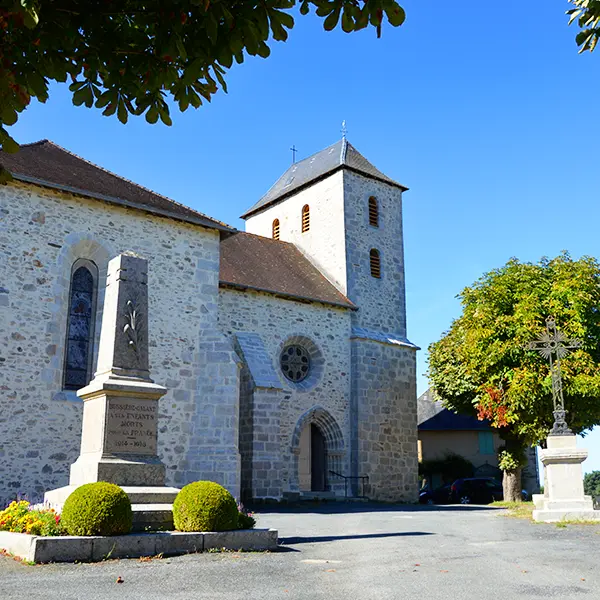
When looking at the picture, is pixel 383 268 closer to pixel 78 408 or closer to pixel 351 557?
pixel 78 408

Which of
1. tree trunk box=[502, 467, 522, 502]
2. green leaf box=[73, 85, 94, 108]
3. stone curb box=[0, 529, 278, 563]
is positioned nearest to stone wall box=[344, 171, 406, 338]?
tree trunk box=[502, 467, 522, 502]

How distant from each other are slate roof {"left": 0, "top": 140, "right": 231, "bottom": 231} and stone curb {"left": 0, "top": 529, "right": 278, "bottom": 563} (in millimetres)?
8676

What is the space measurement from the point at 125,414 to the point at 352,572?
372 centimetres

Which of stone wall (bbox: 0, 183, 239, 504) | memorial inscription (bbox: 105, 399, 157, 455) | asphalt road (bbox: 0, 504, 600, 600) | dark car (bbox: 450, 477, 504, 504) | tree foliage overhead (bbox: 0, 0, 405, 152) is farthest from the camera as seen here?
dark car (bbox: 450, 477, 504, 504)

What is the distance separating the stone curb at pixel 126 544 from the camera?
657 centimetres

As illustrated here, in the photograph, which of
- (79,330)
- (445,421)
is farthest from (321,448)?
(445,421)

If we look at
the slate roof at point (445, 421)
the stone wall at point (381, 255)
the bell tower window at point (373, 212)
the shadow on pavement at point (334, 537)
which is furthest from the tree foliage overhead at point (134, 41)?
the slate roof at point (445, 421)

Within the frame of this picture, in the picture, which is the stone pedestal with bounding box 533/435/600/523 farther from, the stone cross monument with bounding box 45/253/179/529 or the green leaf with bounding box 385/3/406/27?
the green leaf with bounding box 385/3/406/27

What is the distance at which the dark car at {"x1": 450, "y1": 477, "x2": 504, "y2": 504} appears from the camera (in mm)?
25203

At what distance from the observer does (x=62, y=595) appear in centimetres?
511

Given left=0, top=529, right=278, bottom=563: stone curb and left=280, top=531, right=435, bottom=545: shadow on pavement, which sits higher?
left=0, top=529, right=278, bottom=563: stone curb

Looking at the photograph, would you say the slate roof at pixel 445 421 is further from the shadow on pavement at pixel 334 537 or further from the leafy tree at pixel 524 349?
the shadow on pavement at pixel 334 537

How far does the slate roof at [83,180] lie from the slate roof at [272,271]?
9.09 feet

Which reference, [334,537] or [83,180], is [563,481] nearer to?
[334,537]
